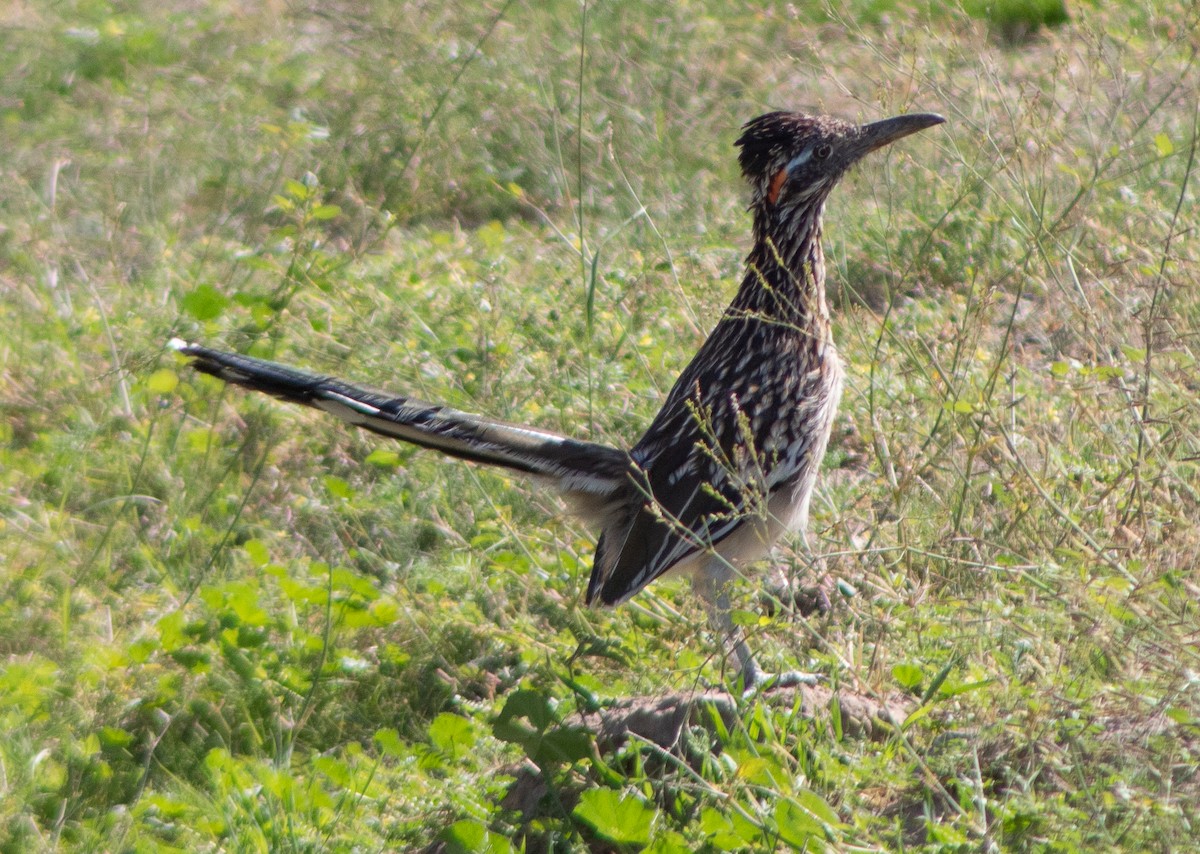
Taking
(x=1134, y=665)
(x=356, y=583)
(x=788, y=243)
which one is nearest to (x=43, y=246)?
(x=356, y=583)

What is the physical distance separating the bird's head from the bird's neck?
5 cm

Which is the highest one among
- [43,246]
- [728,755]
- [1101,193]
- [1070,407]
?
[1101,193]

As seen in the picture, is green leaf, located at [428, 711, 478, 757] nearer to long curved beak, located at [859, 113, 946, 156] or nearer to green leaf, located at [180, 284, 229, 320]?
long curved beak, located at [859, 113, 946, 156]

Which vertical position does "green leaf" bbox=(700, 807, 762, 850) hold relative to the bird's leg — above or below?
above

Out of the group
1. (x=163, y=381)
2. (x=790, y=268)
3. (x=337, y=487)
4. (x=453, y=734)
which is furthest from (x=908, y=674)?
(x=163, y=381)

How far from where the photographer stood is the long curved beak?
4953 millimetres

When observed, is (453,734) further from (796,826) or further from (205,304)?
(205,304)

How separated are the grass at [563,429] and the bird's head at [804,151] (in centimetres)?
25

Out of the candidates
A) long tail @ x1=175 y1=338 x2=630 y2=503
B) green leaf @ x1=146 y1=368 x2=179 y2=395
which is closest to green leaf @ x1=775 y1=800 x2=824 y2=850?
long tail @ x1=175 y1=338 x2=630 y2=503

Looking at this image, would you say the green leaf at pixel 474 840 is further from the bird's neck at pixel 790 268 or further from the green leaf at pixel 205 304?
the green leaf at pixel 205 304

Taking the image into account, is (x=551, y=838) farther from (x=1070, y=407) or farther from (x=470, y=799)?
(x=1070, y=407)

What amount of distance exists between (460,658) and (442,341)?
177cm

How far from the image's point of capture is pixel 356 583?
4.89 m

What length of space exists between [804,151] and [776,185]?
165mm
